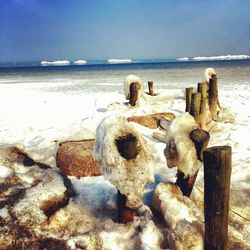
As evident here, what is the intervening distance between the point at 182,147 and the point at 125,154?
0.83m

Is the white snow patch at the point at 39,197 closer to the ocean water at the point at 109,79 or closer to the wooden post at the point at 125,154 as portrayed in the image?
the wooden post at the point at 125,154

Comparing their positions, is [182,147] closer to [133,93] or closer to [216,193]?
[216,193]

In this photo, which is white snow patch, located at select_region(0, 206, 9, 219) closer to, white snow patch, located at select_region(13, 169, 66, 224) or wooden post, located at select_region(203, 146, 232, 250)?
white snow patch, located at select_region(13, 169, 66, 224)

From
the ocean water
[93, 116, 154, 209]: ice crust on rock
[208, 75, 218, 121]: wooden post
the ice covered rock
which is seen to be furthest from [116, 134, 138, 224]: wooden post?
the ocean water

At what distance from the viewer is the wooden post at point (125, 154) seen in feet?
13.5

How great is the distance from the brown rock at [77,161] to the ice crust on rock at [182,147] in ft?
7.36

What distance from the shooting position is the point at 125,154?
416cm

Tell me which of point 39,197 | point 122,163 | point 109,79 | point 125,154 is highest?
point 125,154

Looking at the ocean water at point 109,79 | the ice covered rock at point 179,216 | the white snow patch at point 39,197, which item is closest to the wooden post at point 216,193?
the ice covered rock at point 179,216

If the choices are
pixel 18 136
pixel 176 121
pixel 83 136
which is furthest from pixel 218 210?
pixel 18 136

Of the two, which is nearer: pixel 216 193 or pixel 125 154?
pixel 216 193

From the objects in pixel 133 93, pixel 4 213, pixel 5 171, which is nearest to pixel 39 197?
pixel 4 213

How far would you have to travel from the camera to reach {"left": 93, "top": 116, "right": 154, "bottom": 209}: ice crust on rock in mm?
4188

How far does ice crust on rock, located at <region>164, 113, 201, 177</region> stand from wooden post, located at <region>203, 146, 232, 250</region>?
2.47 ft
